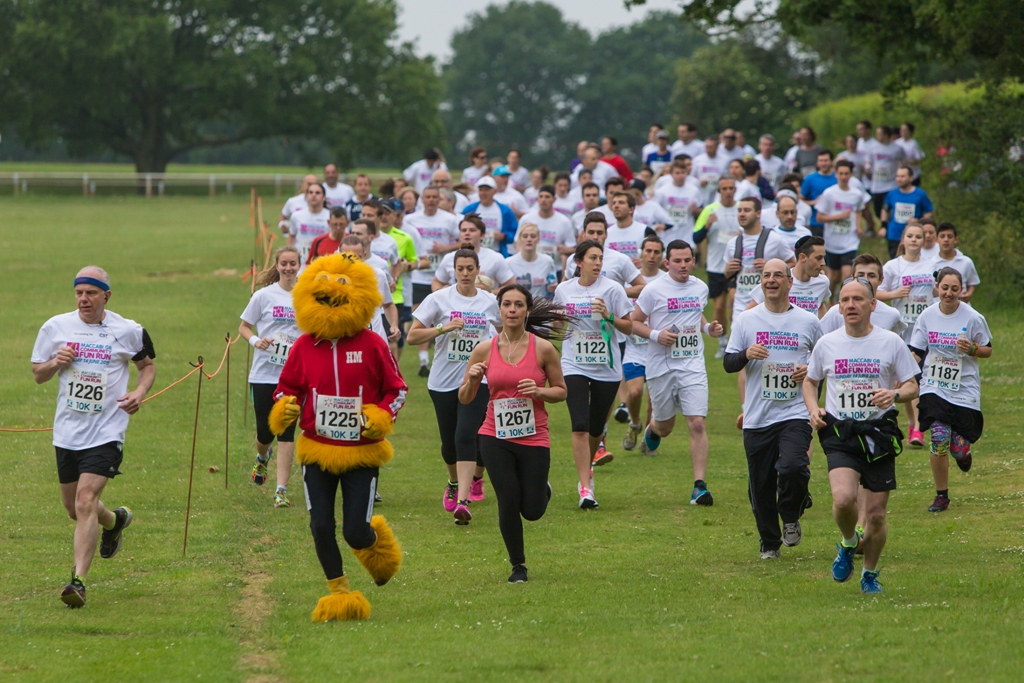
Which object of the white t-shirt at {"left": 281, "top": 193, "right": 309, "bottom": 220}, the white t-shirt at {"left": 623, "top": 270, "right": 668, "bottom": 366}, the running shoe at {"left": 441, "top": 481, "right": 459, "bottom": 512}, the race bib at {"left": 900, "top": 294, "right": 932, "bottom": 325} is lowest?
the running shoe at {"left": 441, "top": 481, "right": 459, "bottom": 512}

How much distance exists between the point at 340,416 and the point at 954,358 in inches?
211

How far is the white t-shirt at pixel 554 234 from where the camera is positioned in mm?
17609

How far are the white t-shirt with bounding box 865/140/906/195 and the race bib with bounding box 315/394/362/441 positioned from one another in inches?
723

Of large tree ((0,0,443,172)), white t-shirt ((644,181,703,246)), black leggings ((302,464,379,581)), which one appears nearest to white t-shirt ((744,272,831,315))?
black leggings ((302,464,379,581))

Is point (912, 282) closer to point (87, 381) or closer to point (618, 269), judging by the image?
point (618, 269)

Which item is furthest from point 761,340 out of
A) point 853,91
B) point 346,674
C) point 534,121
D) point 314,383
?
point 534,121

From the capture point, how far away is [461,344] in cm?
1146

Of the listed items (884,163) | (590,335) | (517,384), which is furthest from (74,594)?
(884,163)

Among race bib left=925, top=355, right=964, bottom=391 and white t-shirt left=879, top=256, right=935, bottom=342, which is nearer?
race bib left=925, top=355, right=964, bottom=391

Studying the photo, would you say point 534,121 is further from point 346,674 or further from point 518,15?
point 346,674

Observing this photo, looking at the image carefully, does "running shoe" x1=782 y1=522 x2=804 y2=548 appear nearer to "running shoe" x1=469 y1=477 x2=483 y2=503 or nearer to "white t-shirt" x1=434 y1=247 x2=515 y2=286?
"running shoe" x1=469 y1=477 x2=483 y2=503

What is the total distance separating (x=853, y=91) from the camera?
54.9 metres

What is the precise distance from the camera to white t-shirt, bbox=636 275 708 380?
12.2 meters

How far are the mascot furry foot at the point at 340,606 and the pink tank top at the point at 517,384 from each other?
1417 mm
